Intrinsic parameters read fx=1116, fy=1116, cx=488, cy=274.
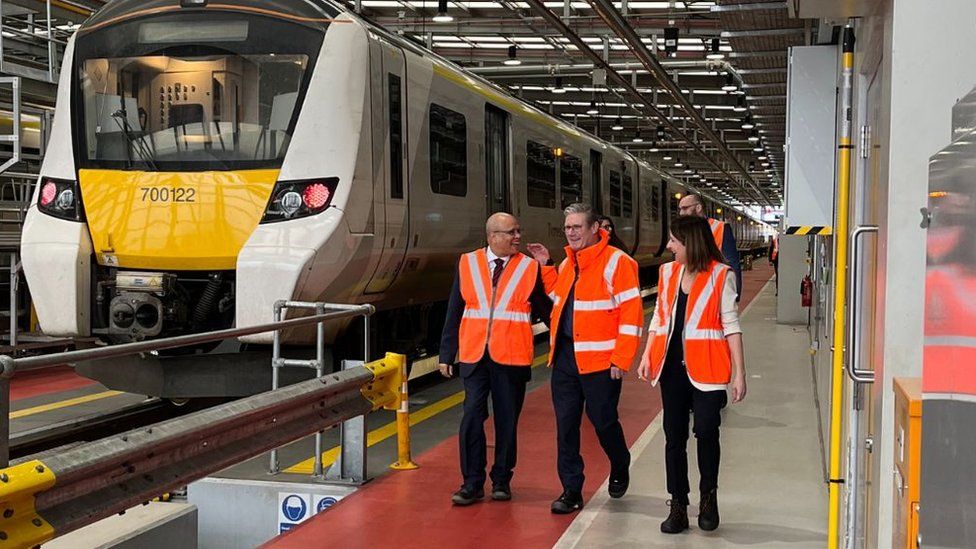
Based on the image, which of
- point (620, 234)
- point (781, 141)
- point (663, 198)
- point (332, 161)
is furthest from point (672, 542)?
point (663, 198)

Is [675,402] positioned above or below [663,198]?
below

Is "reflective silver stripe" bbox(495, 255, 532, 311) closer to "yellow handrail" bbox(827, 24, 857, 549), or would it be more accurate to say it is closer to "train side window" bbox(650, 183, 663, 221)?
"yellow handrail" bbox(827, 24, 857, 549)

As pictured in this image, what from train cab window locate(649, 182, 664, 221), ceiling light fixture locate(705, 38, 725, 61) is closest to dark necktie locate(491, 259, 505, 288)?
ceiling light fixture locate(705, 38, 725, 61)

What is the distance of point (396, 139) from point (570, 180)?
711 centimetres

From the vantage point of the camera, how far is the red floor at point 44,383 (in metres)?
11.2

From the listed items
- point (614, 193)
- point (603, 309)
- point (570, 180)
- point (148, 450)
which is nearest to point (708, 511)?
point (603, 309)

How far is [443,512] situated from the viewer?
640cm

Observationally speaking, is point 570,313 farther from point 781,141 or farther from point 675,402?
point 781,141

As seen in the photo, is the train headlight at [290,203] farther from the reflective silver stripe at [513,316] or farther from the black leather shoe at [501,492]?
the black leather shoe at [501,492]

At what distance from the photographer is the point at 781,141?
23562 mm

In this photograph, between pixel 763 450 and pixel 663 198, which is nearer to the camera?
pixel 763 450

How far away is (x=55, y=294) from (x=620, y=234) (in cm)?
1349

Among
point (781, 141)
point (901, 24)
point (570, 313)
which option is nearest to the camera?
point (901, 24)

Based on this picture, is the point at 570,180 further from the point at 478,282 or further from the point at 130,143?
the point at 478,282
